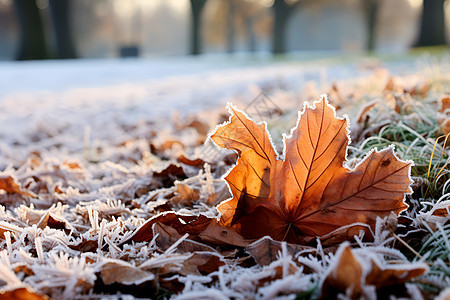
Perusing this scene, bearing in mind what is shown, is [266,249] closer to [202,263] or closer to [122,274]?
[202,263]

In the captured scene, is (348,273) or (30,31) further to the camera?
(30,31)

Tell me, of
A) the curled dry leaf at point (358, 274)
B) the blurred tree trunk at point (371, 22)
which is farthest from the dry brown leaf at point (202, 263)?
the blurred tree trunk at point (371, 22)

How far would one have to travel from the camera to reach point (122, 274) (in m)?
0.83

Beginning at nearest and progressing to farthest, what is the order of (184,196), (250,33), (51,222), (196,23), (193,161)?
(51,222), (184,196), (193,161), (196,23), (250,33)

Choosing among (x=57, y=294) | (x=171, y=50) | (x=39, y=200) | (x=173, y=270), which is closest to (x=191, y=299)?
(x=173, y=270)

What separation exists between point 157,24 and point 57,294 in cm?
5212

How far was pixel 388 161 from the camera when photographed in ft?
3.02

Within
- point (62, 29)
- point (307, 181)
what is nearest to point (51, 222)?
point (307, 181)

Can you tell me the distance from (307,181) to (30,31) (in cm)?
1732

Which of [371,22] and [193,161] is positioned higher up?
[371,22]

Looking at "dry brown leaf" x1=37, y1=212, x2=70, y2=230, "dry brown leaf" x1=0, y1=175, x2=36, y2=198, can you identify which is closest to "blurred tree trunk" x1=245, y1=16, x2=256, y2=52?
"dry brown leaf" x1=0, y1=175, x2=36, y2=198

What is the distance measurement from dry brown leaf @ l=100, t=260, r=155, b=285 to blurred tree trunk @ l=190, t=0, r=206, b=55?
75.8ft

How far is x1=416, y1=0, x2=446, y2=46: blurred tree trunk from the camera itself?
14.0 metres

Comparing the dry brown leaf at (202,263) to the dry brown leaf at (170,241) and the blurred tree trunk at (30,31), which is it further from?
the blurred tree trunk at (30,31)
